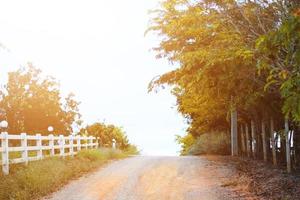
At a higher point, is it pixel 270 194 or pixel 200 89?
pixel 200 89

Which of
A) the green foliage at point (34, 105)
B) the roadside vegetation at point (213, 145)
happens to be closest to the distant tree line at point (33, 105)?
the green foliage at point (34, 105)

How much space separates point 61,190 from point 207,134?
1816 centimetres

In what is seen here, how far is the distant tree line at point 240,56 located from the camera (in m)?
7.12

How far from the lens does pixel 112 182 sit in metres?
14.5

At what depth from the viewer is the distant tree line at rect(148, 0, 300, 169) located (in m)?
7.12

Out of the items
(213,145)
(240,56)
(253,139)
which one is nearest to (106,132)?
(213,145)

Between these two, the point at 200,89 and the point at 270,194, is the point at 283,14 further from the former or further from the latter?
the point at 200,89

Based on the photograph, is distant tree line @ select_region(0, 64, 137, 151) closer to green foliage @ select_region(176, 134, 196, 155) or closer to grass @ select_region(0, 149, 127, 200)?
green foliage @ select_region(176, 134, 196, 155)

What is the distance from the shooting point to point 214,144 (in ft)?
96.1

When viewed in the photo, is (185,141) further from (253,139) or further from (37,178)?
(37,178)

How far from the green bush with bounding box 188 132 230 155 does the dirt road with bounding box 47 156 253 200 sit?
34.6 ft

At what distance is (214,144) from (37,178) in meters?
17.7

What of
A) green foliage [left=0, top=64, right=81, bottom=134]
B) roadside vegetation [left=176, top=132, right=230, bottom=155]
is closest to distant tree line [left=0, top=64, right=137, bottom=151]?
green foliage [left=0, top=64, right=81, bottom=134]

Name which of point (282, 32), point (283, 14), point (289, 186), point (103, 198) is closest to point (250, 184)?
point (289, 186)
